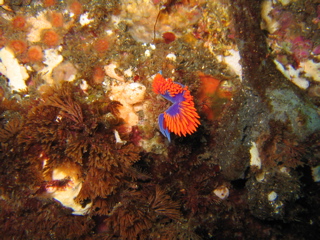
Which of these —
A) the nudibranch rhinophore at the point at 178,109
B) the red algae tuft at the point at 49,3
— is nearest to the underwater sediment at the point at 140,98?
the red algae tuft at the point at 49,3

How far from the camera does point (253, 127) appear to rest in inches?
137

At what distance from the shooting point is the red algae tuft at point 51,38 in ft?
10.9

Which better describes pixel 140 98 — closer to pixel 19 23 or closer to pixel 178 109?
pixel 178 109

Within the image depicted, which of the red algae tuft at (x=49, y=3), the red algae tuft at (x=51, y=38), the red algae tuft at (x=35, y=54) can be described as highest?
the red algae tuft at (x=49, y=3)

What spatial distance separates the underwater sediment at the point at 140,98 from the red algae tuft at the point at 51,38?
0.7 inches

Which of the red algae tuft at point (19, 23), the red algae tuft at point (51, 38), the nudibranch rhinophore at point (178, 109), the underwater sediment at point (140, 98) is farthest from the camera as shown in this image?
the red algae tuft at point (51, 38)

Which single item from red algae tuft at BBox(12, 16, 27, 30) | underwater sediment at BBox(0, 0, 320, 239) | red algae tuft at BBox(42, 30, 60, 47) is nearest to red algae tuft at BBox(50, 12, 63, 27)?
underwater sediment at BBox(0, 0, 320, 239)

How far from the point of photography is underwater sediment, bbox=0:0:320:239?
9.89ft

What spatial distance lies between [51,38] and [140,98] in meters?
2.01

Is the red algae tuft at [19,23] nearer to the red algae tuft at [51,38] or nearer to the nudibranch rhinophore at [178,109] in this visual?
the red algae tuft at [51,38]

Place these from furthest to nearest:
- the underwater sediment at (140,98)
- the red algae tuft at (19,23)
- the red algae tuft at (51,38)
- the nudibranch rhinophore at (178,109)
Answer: the red algae tuft at (51,38) < the red algae tuft at (19,23) < the underwater sediment at (140,98) < the nudibranch rhinophore at (178,109)

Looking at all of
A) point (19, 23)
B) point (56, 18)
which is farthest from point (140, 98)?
point (19, 23)

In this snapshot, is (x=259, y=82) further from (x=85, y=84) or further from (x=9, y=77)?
(x=9, y=77)

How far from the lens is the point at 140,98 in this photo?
3.20m
